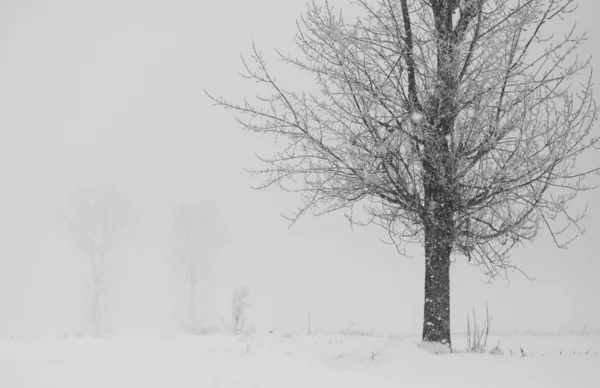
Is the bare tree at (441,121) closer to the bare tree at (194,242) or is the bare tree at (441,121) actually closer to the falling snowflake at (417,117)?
the falling snowflake at (417,117)

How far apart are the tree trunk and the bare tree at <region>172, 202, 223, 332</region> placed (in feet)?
104

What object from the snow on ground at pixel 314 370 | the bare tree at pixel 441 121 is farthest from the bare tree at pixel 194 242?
the bare tree at pixel 441 121

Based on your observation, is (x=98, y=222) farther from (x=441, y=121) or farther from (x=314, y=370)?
(x=314, y=370)

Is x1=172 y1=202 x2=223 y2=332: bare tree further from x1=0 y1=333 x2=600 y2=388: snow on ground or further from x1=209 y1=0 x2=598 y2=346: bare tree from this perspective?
x1=209 y1=0 x2=598 y2=346: bare tree

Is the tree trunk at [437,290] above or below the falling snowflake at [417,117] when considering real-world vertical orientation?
below

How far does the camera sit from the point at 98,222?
35.2 meters

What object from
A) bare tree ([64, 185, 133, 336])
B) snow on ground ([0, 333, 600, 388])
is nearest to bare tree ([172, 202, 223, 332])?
bare tree ([64, 185, 133, 336])

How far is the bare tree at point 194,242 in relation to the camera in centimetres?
3881

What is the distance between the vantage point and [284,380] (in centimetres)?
540

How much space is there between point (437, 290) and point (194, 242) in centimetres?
3439

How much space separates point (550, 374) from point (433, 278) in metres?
2.27

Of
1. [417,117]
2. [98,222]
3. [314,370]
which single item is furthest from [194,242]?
[314,370]

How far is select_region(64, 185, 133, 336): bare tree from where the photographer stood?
113 ft

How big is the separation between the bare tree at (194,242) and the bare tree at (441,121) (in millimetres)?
31970
